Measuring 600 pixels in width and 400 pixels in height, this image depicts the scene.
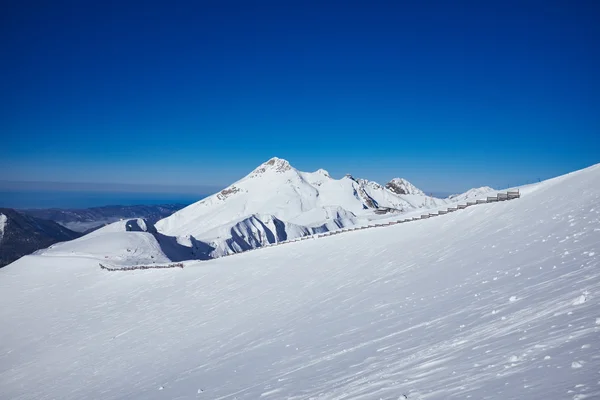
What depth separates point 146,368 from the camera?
781 inches

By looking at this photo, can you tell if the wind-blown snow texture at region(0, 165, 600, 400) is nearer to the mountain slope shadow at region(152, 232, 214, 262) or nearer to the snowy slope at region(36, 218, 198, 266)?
the snowy slope at region(36, 218, 198, 266)

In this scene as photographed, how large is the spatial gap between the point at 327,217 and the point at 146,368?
159943 millimetres

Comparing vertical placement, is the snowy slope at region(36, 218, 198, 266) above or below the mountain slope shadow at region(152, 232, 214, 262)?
above

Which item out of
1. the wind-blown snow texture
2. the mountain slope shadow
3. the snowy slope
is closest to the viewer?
the wind-blown snow texture

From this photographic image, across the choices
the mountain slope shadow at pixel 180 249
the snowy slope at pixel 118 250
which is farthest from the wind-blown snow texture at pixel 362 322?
the mountain slope shadow at pixel 180 249

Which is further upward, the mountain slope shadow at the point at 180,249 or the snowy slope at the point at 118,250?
the snowy slope at the point at 118,250

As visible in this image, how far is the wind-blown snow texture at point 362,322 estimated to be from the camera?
8.29 metres

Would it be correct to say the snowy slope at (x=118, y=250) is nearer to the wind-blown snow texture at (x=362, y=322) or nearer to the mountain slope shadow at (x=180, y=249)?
the mountain slope shadow at (x=180, y=249)

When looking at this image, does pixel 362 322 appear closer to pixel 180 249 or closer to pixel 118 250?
pixel 118 250

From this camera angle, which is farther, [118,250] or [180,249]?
[180,249]

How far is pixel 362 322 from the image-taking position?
15.7 meters

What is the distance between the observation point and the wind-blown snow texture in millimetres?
8289

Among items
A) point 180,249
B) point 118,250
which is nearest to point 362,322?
point 118,250

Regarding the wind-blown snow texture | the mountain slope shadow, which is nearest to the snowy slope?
the mountain slope shadow
